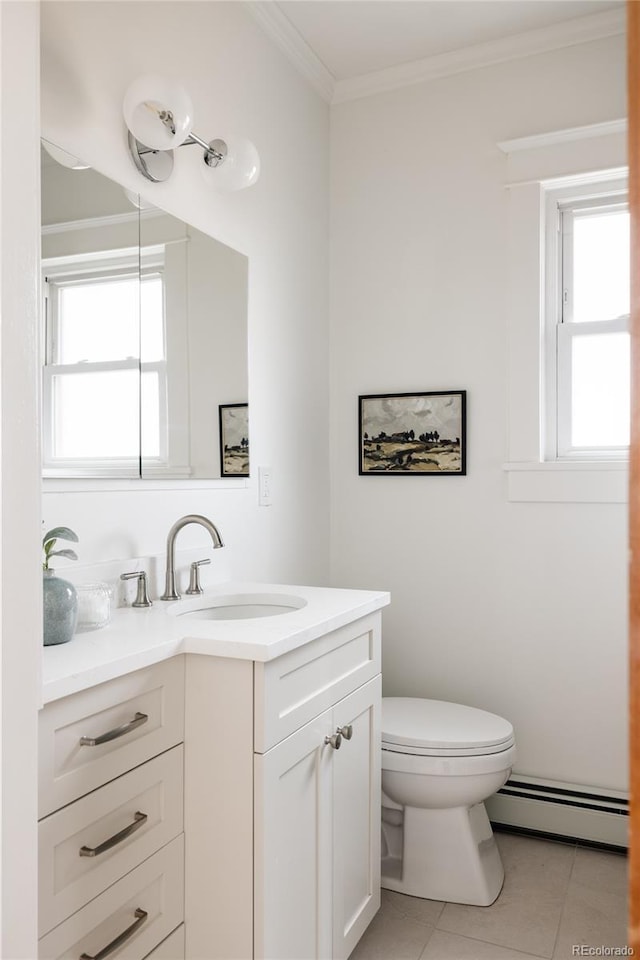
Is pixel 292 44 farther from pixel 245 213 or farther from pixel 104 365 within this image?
pixel 104 365

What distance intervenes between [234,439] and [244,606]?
0.50 m

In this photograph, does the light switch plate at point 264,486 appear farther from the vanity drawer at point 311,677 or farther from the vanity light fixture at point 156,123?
the vanity light fixture at point 156,123

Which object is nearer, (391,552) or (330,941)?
(330,941)

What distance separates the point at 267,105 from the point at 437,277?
2.65ft

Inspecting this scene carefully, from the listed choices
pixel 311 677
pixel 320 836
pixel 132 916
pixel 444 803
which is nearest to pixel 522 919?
pixel 444 803

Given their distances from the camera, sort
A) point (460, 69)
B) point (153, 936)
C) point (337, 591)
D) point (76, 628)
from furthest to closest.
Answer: point (460, 69) < point (337, 591) < point (76, 628) < point (153, 936)

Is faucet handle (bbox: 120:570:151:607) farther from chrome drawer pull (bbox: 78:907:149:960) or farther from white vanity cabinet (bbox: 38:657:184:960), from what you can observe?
chrome drawer pull (bbox: 78:907:149:960)

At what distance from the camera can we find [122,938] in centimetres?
115

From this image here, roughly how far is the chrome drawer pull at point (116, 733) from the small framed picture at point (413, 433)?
5.15 feet

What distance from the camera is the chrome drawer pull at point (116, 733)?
3.54ft

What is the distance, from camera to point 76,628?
1.36 meters

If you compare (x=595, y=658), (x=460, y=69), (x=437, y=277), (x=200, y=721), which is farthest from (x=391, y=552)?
(x=460, y=69)

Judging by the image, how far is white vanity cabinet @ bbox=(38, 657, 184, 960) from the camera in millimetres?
1020

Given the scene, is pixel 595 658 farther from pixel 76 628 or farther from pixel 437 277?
pixel 76 628
